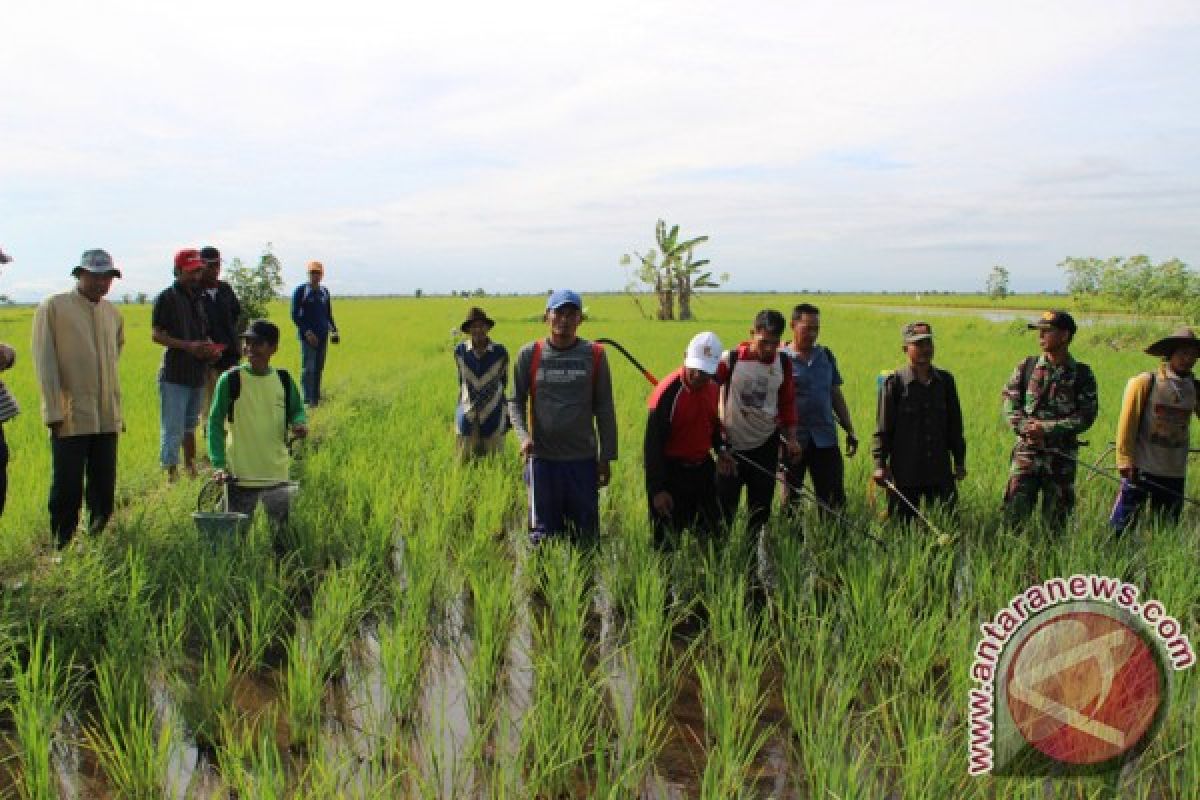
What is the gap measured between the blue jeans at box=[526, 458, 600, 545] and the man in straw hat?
441 cm

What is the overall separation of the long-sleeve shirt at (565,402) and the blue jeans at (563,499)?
0.20 ft

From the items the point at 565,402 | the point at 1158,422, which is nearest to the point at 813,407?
the point at 565,402

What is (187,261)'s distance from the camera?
198 inches

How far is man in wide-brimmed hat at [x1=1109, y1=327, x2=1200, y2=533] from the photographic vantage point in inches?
152

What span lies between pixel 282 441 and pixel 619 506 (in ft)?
6.80

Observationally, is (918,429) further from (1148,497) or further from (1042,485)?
(1148,497)

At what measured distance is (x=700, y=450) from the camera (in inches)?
145

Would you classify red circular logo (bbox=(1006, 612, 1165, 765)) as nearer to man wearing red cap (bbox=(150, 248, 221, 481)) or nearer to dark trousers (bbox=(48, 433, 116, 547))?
dark trousers (bbox=(48, 433, 116, 547))

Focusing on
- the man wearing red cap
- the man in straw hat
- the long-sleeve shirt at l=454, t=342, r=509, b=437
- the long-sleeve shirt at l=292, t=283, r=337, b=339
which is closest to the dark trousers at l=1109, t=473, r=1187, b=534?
the long-sleeve shirt at l=454, t=342, r=509, b=437

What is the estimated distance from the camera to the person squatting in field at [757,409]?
3793 mm

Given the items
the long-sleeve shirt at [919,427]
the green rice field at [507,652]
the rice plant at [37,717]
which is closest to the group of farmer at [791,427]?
the long-sleeve shirt at [919,427]

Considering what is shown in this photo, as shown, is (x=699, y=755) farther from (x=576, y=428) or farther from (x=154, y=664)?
(x=154, y=664)

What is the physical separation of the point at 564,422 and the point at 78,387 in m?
2.33

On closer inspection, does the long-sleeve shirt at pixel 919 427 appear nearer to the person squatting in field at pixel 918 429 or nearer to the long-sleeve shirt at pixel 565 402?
the person squatting in field at pixel 918 429
